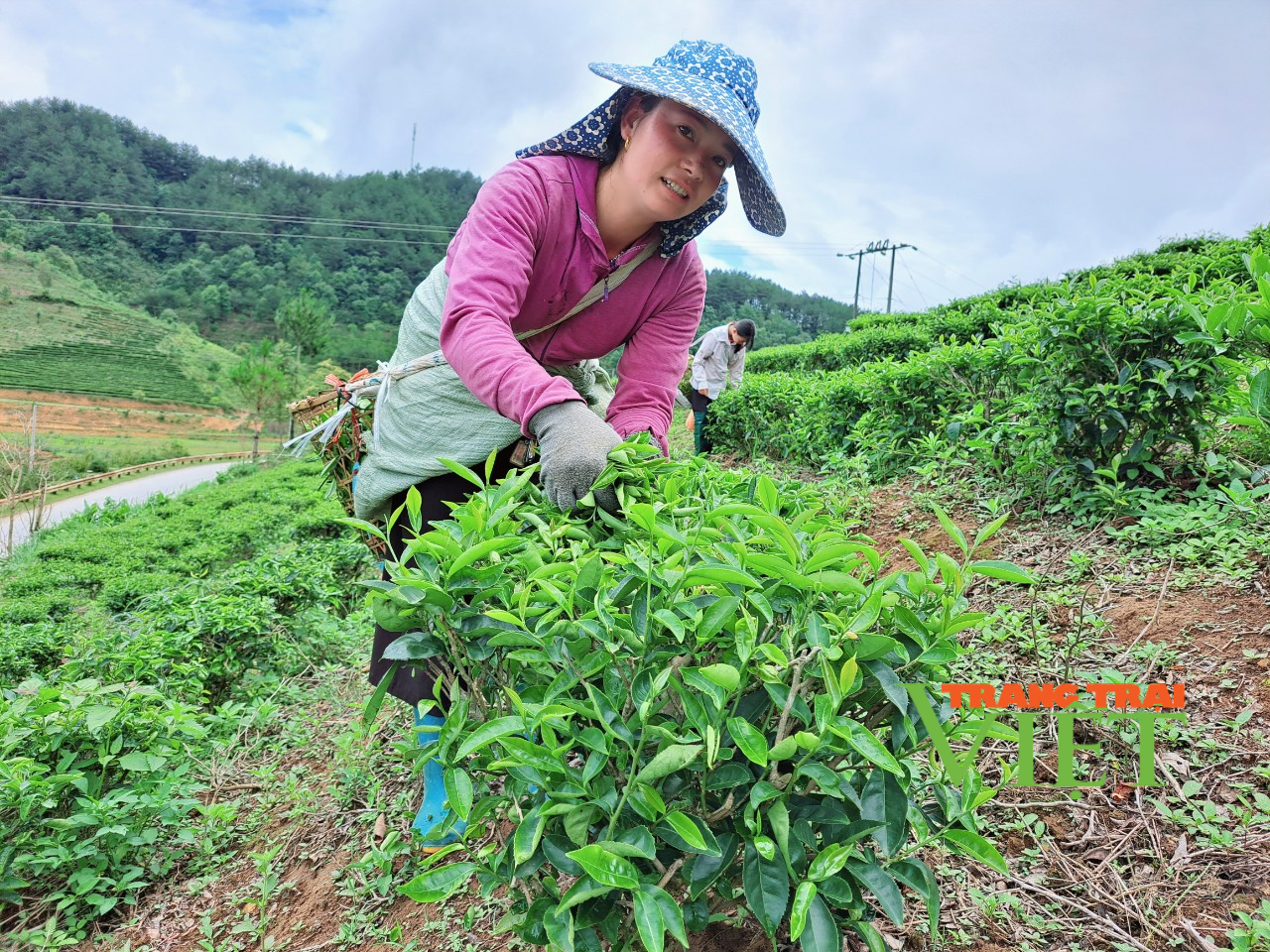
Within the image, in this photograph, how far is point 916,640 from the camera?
0.88m

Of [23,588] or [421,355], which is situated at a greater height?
[421,355]

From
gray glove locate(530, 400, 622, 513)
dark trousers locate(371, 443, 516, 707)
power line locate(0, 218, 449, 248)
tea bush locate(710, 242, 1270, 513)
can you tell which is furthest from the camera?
power line locate(0, 218, 449, 248)

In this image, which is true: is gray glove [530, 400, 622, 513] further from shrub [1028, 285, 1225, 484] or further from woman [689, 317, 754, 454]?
woman [689, 317, 754, 454]

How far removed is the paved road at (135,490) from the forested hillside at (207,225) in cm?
2278

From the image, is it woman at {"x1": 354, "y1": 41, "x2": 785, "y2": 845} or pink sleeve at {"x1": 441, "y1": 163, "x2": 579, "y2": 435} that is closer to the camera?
pink sleeve at {"x1": 441, "y1": 163, "x2": 579, "y2": 435}

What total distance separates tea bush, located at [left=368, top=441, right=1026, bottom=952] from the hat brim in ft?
3.09

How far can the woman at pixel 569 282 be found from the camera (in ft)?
5.00

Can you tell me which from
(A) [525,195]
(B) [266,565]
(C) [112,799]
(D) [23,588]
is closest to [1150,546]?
(A) [525,195]

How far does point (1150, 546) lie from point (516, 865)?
8.26 feet

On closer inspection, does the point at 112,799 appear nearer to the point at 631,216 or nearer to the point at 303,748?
the point at 303,748

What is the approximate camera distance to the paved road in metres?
22.1

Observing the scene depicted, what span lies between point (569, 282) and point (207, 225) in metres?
85.1

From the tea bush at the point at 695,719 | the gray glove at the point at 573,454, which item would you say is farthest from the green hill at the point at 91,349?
the tea bush at the point at 695,719

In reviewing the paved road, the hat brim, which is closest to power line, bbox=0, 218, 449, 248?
the paved road
